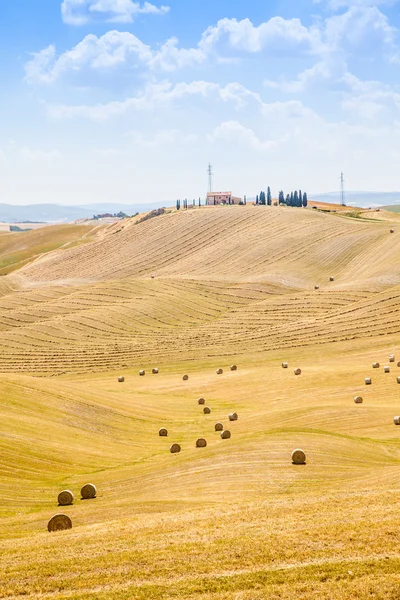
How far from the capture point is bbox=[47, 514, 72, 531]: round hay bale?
27.7 m

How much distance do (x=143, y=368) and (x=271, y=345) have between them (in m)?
16.0

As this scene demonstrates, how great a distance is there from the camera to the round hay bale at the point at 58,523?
2773cm

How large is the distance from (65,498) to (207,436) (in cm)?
1830

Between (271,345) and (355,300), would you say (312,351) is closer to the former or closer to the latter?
(271,345)

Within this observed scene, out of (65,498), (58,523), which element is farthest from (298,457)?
(58,523)

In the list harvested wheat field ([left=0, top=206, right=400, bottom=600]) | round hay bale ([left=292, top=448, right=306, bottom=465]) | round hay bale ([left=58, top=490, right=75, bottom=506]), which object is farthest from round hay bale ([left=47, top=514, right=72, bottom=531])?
round hay bale ([left=292, top=448, right=306, bottom=465])

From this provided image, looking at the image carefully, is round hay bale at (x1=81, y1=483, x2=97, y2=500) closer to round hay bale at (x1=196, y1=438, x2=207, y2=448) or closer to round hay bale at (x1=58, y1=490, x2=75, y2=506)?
round hay bale at (x1=58, y1=490, x2=75, y2=506)

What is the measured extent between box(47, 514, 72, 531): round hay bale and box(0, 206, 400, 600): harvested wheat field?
1.54 ft

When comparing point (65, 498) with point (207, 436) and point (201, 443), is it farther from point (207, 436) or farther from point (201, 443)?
point (207, 436)

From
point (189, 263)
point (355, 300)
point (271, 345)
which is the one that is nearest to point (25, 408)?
point (271, 345)

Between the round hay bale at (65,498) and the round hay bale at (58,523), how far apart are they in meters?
5.56

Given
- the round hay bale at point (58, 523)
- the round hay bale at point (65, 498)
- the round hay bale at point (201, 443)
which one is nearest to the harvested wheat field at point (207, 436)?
the round hay bale at point (58, 523)

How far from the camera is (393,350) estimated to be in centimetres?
8581

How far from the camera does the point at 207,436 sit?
51.0 m
